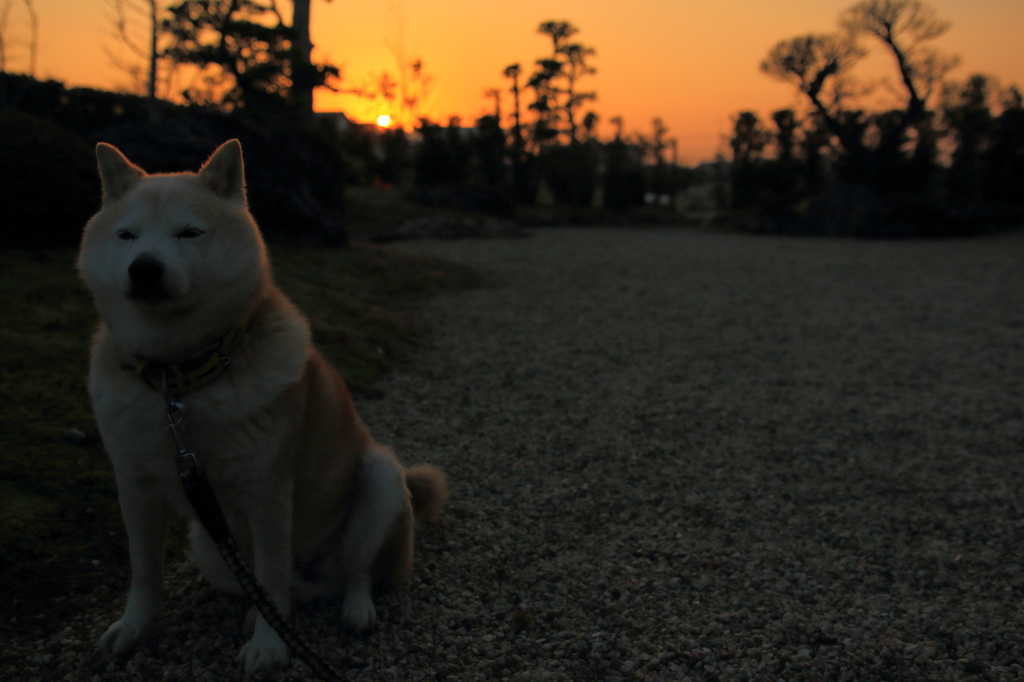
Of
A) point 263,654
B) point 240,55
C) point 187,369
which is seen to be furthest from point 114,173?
point 240,55

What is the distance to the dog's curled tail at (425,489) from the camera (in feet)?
9.20

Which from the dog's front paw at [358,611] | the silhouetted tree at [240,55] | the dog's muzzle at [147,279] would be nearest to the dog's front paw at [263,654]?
the dog's front paw at [358,611]

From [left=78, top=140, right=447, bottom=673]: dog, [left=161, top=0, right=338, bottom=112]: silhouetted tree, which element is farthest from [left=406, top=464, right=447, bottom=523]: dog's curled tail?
[left=161, top=0, right=338, bottom=112]: silhouetted tree

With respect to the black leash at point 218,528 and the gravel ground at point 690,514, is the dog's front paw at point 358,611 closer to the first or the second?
the gravel ground at point 690,514

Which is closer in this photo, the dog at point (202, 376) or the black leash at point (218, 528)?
the black leash at point (218, 528)

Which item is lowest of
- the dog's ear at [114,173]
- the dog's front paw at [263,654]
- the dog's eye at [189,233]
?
the dog's front paw at [263,654]

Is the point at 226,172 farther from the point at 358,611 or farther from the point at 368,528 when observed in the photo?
the point at 358,611

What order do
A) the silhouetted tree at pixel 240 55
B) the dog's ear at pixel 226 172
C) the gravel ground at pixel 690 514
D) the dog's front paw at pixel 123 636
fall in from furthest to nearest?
the silhouetted tree at pixel 240 55, the gravel ground at pixel 690 514, the dog's front paw at pixel 123 636, the dog's ear at pixel 226 172

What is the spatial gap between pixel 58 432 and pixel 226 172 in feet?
7.02

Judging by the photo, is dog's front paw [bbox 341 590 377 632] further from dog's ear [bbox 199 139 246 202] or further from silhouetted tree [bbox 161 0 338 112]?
silhouetted tree [bbox 161 0 338 112]

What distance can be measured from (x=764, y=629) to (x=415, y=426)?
2.67 m

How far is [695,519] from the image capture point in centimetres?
334

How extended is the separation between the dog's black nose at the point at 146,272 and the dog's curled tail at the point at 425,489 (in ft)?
4.63

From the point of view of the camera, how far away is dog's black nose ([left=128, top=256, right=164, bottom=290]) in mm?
1695
